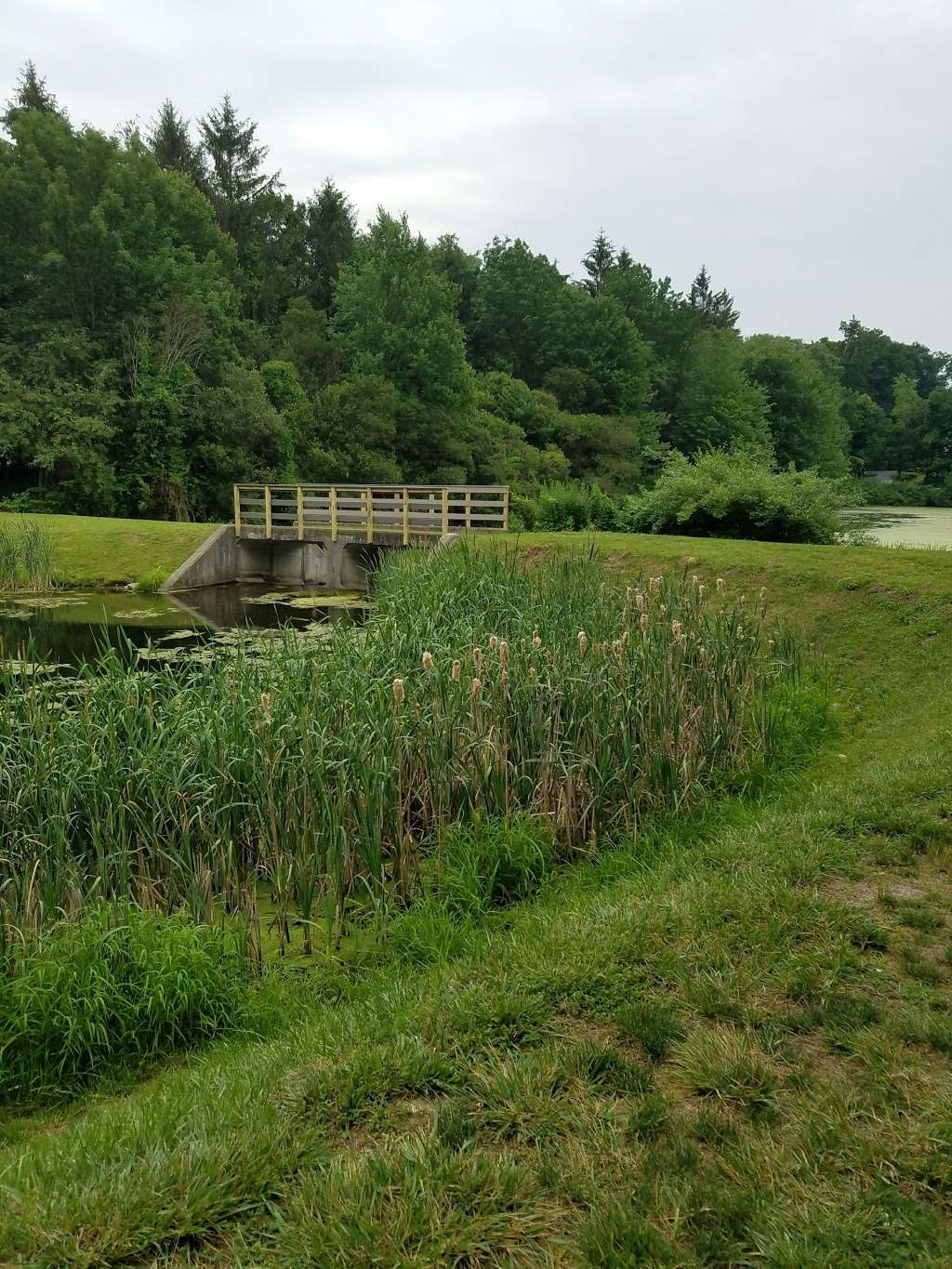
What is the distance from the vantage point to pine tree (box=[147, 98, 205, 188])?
48344 mm

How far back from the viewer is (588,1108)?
2832 mm

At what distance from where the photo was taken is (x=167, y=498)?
3234 centimetres

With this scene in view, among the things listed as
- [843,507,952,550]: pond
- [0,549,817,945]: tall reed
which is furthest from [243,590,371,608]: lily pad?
[0,549,817,945]: tall reed

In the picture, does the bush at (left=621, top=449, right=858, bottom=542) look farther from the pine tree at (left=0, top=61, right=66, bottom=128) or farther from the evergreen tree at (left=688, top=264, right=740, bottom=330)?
the evergreen tree at (left=688, top=264, right=740, bottom=330)

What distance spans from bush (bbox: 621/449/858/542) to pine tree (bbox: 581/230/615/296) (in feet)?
153

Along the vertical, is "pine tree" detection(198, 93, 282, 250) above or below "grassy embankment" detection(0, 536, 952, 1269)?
above

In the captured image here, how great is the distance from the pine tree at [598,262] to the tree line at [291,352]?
0.13 m

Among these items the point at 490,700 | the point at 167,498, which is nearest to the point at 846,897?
the point at 490,700

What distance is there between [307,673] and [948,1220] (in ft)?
16.3

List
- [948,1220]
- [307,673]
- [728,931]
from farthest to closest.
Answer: [307,673] < [728,931] < [948,1220]

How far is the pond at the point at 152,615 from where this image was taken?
1383 cm

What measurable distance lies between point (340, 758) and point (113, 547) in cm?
1903

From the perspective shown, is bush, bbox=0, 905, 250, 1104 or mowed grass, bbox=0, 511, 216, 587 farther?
mowed grass, bbox=0, 511, 216, 587

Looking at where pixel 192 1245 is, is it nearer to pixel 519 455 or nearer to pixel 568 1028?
pixel 568 1028
